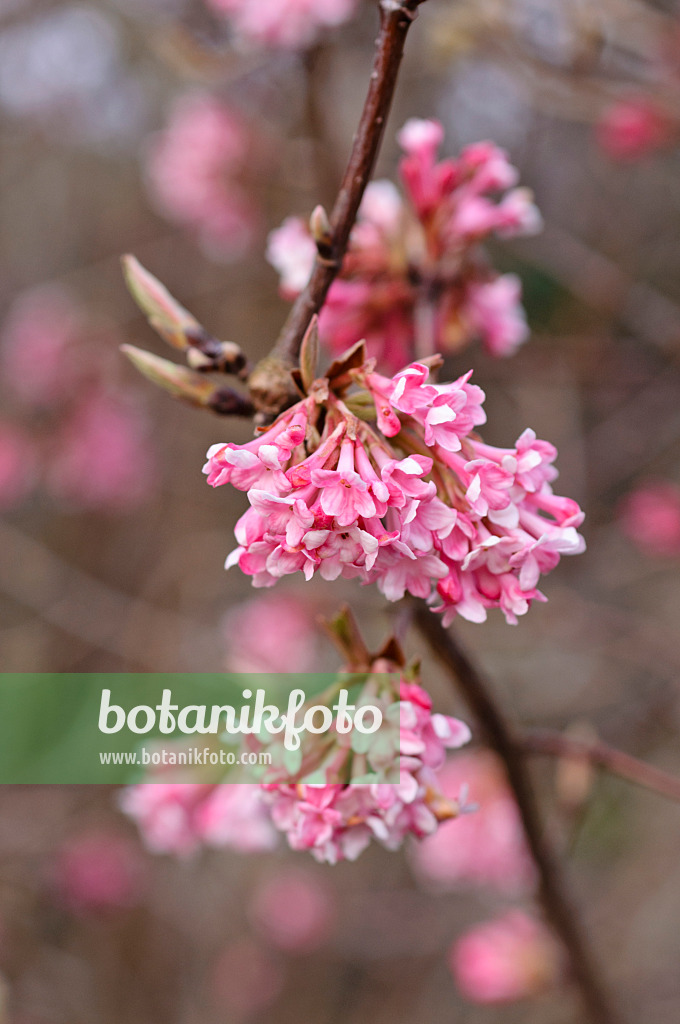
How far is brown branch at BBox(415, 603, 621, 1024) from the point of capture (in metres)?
0.95

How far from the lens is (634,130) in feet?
7.66

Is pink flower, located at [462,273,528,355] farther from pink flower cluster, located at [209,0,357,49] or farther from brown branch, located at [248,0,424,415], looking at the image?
pink flower cluster, located at [209,0,357,49]

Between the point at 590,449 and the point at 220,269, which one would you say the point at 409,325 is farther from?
the point at 220,269

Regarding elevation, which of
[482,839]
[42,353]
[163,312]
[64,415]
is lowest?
[482,839]

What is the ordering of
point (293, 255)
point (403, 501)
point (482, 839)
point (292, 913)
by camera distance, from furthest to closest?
point (292, 913), point (482, 839), point (293, 255), point (403, 501)

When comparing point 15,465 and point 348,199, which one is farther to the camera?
point 15,465

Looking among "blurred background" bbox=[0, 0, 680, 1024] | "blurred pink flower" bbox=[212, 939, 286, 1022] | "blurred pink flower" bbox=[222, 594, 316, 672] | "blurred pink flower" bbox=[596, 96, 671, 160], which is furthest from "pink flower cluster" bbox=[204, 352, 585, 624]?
"blurred pink flower" bbox=[212, 939, 286, 1022]

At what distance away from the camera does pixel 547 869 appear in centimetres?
121

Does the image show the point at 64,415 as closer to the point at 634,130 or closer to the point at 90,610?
the point at 90,610

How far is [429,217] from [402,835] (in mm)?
923

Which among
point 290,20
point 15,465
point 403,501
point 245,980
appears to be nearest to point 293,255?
point 403,501

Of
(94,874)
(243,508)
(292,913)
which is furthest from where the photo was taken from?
(243,508)

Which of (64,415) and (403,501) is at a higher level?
(64,415)

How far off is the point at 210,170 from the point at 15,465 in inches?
58.2
